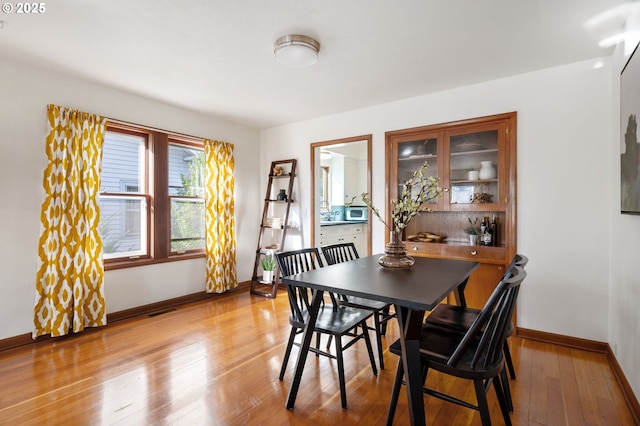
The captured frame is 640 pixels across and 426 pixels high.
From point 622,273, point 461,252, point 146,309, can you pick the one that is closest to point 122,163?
point 146,309

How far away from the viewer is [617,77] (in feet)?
7.93

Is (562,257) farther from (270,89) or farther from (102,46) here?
(102,46)

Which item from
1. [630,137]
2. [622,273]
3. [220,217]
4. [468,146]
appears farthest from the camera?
[220,217]

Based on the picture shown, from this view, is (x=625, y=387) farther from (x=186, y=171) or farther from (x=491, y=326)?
(x=186, y=171)

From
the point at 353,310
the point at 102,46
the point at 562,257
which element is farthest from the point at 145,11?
the point at 562,257

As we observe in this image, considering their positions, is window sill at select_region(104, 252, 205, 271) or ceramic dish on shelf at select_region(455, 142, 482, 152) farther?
window sill at select_region(104, 252, 205, 271)

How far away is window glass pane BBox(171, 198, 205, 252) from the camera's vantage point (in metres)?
4.07

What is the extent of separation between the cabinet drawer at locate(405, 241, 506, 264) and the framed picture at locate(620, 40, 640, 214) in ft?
3.57

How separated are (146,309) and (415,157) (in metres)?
3.54

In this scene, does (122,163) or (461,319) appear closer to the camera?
(461,319)

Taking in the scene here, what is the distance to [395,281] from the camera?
1.82 metres

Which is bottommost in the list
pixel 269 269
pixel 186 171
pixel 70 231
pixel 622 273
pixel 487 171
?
pixel 269 269

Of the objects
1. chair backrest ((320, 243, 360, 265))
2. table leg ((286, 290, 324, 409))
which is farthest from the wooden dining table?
chair backrest ((320, 243, 360, 265))

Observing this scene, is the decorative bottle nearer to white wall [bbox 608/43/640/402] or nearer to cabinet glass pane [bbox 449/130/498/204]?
cabinet glass pane [bbox 449/130/498/204]
